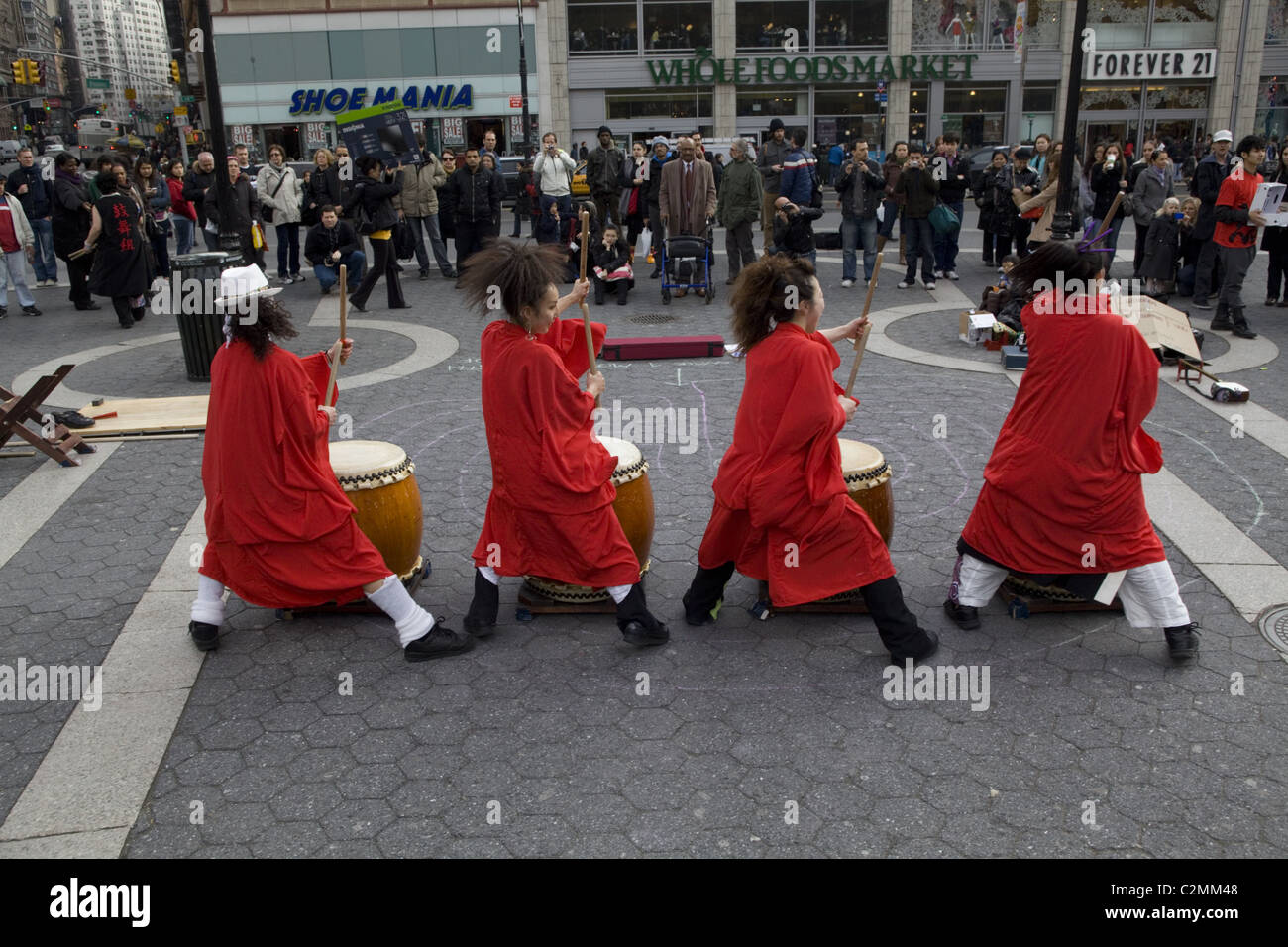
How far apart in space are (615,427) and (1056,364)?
397cm

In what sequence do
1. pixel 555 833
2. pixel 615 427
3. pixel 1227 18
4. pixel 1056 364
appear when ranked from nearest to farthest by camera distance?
pixel 555 833 < pixel 1056 364 < pixel 615 427 < pixel 1227 18

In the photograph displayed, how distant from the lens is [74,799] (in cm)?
378

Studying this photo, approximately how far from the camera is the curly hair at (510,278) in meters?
4.49

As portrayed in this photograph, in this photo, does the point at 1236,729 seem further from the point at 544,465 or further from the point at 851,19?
the point at 851,19

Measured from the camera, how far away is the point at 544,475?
453 centimetres

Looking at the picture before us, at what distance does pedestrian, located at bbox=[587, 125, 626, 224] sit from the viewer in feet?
50.9

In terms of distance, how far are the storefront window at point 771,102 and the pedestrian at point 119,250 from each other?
1046 inches

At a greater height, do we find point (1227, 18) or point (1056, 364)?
point (1227, 18)

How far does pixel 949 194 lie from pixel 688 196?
4280 mm

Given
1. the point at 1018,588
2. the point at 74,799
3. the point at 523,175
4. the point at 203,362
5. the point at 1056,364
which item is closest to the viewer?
the point at 74,799

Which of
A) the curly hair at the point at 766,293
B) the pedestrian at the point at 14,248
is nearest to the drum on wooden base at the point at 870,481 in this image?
the curly hair at the point at 766,293

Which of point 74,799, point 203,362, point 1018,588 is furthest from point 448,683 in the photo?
point 203,362

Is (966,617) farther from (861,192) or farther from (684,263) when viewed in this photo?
(861,192)

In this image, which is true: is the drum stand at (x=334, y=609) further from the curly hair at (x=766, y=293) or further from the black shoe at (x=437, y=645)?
the curly hair at (x=766, y=293)
